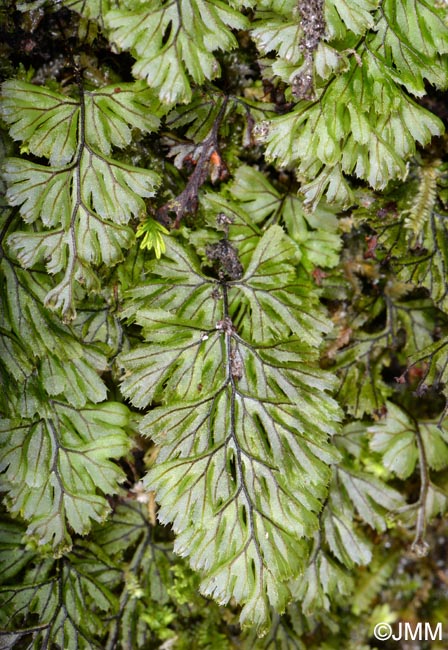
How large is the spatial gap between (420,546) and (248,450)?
0.95m

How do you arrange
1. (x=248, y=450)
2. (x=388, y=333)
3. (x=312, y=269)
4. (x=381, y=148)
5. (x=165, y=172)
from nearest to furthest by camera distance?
(x=381, y=148) → (x=248, y=450) → (x=165, y=172) → (x=312, y=269) → (x=388, y=333)

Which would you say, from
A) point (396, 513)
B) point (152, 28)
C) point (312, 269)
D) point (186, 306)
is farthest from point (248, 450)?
point (152, 28)

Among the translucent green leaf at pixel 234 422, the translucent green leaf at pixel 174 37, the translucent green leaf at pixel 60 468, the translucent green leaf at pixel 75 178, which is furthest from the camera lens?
the translucent green leaf at pixel 60 468

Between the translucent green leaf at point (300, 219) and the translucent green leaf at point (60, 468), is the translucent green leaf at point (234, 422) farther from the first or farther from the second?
the translucent green leaf at point (60, 468)

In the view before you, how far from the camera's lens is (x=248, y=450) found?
1618 millimetres

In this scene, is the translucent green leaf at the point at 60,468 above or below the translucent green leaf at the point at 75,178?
below

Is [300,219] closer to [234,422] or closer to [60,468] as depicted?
[234,422]

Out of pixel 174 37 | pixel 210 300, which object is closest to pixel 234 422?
pixel 210 300

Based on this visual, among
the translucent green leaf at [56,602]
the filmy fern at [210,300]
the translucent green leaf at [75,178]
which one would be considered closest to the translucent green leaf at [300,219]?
the filmy fern at [210,300]

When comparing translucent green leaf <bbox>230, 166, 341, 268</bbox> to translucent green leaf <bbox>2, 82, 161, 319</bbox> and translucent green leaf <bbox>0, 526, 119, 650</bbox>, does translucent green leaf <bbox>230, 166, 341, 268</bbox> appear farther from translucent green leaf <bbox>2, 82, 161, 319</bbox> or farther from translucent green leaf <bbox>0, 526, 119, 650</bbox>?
translucent green leaf <bbox>0, 526, 119, 650</bbox>

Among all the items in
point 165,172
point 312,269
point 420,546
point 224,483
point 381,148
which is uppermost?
point 381,148

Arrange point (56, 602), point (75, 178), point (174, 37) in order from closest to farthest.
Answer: point (174, 37)
point (75, 178)
point (56, 602)

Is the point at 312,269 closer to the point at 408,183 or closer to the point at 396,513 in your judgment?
the point at 408,183

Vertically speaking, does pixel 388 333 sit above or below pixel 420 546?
above
